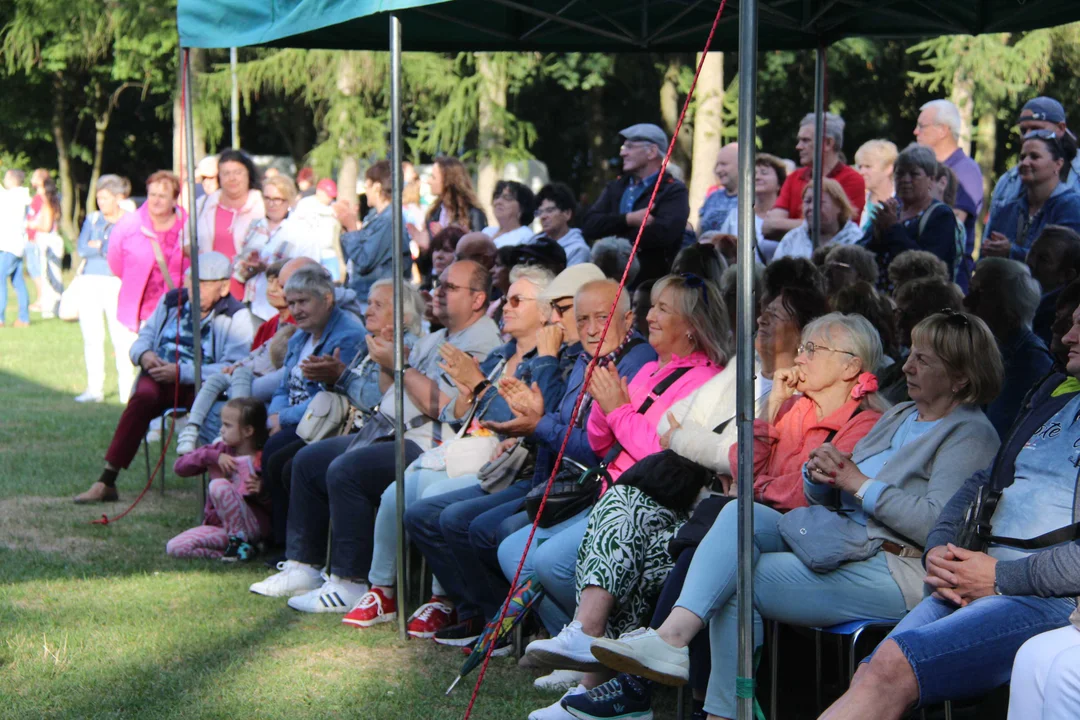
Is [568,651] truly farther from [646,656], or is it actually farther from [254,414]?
[254,414]

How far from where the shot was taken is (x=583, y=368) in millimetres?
4844

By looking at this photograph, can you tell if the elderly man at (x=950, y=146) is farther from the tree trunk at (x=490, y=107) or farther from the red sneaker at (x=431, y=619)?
the tree trunk at (x=490, y=107)

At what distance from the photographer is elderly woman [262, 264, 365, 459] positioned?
6.24m

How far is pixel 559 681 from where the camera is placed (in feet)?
14.7

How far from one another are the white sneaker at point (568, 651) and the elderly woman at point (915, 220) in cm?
296

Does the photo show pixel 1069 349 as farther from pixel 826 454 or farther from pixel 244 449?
pixel 244 449

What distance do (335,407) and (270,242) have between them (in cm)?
337

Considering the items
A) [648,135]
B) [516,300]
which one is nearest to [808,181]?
[648,135]

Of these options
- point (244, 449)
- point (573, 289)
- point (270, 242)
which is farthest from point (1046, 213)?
point (270, 242)

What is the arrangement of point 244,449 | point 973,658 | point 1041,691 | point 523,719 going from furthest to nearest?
1. point 244,449
2. point 523,719
3. point 973,658
4. point 1041,691

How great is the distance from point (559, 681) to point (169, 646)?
1516mm

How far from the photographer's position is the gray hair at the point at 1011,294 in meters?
4.61

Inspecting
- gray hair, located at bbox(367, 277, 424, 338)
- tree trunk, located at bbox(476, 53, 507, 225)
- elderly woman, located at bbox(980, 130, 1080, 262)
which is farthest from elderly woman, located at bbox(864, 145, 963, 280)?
tree trunk, located at bbox(476, 53, 507, 225)

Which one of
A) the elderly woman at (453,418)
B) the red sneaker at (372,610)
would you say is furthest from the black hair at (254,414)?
the red sneaker at (372,610)
